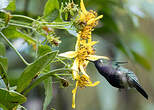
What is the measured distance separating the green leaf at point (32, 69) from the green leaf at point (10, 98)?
0.08 feet

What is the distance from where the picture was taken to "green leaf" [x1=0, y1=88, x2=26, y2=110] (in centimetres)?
62

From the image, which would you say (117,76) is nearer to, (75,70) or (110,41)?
(75,70)

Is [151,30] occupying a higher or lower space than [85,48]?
lower

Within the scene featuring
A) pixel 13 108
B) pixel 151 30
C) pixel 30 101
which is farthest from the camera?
pixel 151 30

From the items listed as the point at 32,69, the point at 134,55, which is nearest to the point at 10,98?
the point at 32,69

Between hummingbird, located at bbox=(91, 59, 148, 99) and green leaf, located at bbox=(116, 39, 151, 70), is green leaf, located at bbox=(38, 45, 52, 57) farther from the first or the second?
green leaf, located at bbox=(116, 39, 151, 70)

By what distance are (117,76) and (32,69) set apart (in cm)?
20

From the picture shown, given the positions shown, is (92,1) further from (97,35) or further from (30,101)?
(30,101)

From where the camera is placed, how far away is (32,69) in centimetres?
63

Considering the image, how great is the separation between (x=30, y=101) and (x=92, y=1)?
50 cm

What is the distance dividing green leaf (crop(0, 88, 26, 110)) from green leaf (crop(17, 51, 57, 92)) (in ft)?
0.08

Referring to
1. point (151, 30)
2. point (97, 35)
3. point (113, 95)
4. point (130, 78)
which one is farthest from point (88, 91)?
point (130, 78)

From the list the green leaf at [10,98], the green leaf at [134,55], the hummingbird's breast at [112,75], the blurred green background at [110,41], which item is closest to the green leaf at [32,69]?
the green leaf at [10,98]

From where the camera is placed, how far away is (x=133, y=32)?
5.85 feet
